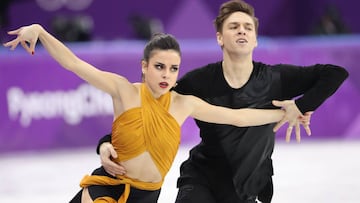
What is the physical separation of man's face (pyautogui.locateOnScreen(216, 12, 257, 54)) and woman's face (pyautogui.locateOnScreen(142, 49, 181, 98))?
564mm

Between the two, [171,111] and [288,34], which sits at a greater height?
[288,34]

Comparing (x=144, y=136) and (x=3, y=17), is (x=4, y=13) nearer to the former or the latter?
(x=3, y=17)

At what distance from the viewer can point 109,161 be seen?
3842mm

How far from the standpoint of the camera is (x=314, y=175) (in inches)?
286

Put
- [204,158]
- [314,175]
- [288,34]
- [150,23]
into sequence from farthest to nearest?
1. [288,34]
2. [150,23]
3. [314,175]
4. [204,158]

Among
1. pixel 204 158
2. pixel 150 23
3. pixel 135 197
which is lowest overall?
pixel 135 197

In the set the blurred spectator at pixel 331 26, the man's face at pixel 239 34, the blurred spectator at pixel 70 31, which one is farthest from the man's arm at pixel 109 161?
the blurred spectator at pixel 331 26

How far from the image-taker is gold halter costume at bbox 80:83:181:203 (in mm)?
3840

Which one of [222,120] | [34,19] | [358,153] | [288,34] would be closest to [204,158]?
[222,120]

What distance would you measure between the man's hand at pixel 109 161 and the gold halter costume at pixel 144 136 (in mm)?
42

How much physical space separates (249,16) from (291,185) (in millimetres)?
2734

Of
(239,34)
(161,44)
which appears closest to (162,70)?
(161,44)

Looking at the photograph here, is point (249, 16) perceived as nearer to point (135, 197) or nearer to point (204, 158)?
point (204, 158)

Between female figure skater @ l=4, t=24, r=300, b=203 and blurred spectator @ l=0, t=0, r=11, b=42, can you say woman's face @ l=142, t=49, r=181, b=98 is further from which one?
blurred spectator @ l=0, t=0, r=11, b=42
